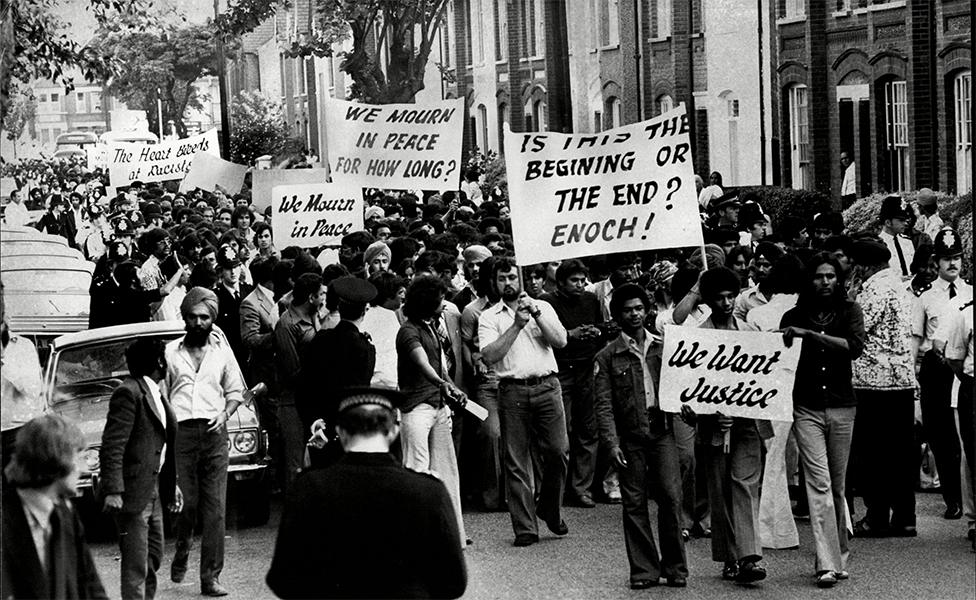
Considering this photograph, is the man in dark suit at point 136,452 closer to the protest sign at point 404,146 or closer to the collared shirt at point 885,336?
the collared shirt at point 885,336

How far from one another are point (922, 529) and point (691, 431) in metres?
1.75

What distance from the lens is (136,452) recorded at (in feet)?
31.2

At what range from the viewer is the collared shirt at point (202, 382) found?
10.4 meters

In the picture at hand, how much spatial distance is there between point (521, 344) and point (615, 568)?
1.65m

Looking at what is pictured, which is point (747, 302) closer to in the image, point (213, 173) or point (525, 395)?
point (525, 395)

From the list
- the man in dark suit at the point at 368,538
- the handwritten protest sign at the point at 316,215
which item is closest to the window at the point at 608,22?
the handwritten protest sign at the point at 316,215

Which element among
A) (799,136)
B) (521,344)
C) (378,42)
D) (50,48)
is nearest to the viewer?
(521,344)

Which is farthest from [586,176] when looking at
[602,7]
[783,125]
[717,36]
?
[602,7]

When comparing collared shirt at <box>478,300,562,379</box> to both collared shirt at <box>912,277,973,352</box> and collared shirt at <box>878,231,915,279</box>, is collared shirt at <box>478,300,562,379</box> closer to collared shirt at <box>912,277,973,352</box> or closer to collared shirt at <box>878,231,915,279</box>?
collared shirt at <box>912,277,973,352</box>

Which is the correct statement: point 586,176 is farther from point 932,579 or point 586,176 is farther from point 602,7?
point 602,7

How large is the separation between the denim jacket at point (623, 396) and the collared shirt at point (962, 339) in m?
2.03

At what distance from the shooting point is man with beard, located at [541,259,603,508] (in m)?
13.3

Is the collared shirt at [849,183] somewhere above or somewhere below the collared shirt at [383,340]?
above

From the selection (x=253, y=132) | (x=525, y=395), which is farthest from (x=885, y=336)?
(x=253, y=132)
